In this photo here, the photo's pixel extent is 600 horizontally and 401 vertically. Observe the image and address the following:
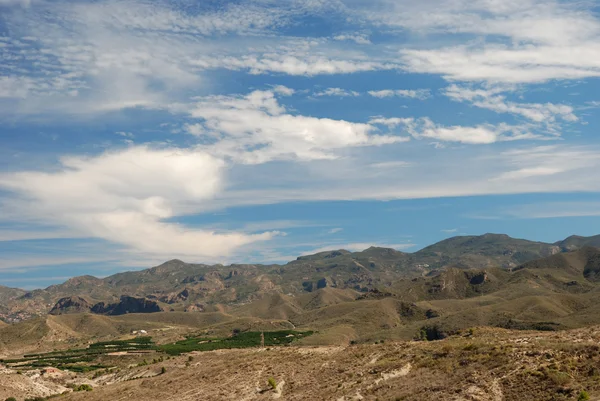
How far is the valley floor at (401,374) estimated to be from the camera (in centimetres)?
4544

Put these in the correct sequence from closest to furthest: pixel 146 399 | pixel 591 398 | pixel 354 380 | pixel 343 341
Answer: pixel 591 398, pixel 354 380, pixel 146 399, pixel 343 341

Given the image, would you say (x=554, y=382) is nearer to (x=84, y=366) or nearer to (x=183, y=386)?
(x=183, y=386)

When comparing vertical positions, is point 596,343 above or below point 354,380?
above

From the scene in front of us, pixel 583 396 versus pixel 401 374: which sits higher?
pixel 583 396

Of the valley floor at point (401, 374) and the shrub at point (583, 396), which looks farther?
the valley floor at point (401, 374)

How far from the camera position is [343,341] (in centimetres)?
18225

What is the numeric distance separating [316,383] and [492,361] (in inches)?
828

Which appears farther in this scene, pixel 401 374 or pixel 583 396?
pixel 401 374

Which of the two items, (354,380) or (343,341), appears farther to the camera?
(343,341)

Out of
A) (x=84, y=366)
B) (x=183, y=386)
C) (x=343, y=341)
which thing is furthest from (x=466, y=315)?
(x=183, y=386)

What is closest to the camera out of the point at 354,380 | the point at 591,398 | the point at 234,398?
the point at 591,398

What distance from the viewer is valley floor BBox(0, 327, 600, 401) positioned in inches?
1789

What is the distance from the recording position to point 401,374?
188ft

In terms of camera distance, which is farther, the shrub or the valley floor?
the valley floor
